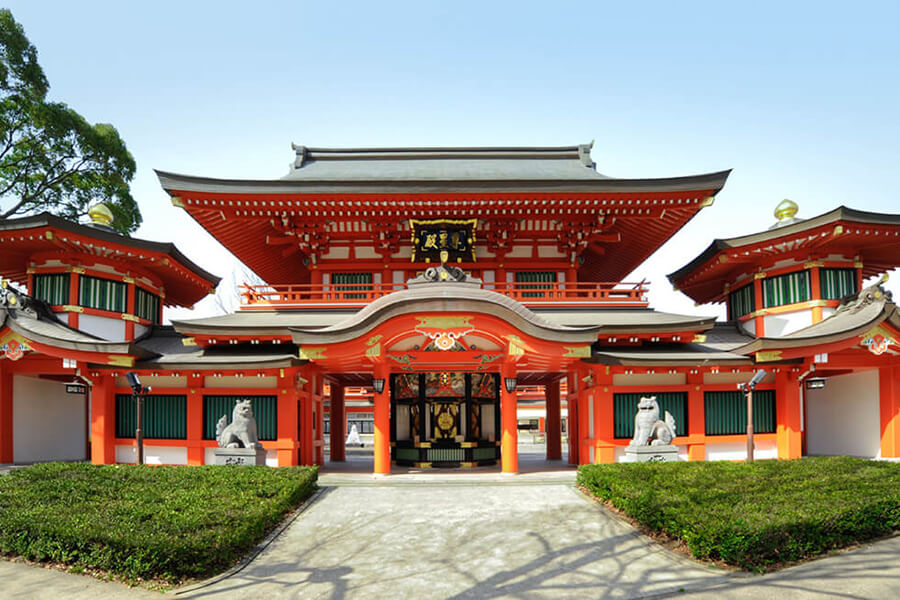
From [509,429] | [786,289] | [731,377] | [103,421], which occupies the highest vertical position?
[786,289]

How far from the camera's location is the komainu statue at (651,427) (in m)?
15.7

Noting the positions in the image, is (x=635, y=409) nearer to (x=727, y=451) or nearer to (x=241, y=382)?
(x=727, y=451)

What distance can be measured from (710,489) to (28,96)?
30994mm

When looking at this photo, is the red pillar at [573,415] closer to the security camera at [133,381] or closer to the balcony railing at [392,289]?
the balcony railing at [392,289]

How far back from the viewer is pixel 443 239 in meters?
20.1

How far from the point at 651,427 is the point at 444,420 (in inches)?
272

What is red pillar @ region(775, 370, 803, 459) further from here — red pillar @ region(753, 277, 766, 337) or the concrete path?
the concrete path

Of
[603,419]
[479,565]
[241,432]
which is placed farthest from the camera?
[603,419]

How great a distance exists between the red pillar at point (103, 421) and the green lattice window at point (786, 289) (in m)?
20.5

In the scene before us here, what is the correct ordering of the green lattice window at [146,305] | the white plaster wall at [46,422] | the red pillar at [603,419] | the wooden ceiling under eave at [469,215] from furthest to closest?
1. the green lattice window at [146,305]
2. the white plaster wall at [46,422]
3. the wooden ceiling under eave at [469,215]
4. the red pillar at [603,419]

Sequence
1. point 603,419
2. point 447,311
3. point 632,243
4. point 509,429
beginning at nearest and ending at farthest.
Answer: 1. point 447,311
2. point 509,429
3. point 603,419
4. point 632,243

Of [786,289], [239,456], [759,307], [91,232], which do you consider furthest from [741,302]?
[91,232]

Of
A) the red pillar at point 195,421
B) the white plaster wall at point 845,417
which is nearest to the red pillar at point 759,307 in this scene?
the white plaster wall at point 845,417

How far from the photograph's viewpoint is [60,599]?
309 inches
